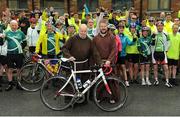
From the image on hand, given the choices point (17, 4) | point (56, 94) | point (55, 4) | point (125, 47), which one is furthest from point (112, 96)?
point (17, 4)

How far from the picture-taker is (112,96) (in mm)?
7461

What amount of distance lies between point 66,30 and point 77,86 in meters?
2.57

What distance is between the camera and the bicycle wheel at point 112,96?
7314mm

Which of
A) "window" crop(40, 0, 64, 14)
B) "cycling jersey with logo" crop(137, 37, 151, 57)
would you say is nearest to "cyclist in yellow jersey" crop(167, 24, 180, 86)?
"cycling jersey with logo" crop(137, 37, 151, 57)

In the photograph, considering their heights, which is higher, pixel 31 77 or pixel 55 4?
pixel 55 4

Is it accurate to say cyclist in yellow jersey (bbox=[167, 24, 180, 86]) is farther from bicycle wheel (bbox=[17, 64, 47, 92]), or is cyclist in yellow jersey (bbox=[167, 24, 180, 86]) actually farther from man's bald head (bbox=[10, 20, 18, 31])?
man's bald head (bbox=[10, 20, 18, 31])

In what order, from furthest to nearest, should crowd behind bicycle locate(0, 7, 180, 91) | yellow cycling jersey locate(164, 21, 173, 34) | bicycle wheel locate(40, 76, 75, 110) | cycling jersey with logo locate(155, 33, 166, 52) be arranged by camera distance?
1. yellow cycling jersey locate(164, 21, 173, 34)
2. cycling jersey with logo locate(155, 33, 166, 52)
3. crowd behind bicycle locate(0, 7, 180, 91)
4. bicycle wheel locate(40, 76, 75, 110)

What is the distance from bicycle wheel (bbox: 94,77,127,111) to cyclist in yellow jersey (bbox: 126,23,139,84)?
2212mm

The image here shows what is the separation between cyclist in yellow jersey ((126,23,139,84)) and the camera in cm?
935

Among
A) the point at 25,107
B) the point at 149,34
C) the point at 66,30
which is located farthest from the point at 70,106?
the point at 149,34

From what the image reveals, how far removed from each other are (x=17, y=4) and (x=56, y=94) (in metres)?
13.4

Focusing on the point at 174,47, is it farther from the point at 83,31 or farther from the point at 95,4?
the point at 95,4

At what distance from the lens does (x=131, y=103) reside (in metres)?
7.85

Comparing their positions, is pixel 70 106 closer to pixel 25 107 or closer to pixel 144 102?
pixel 25 107
